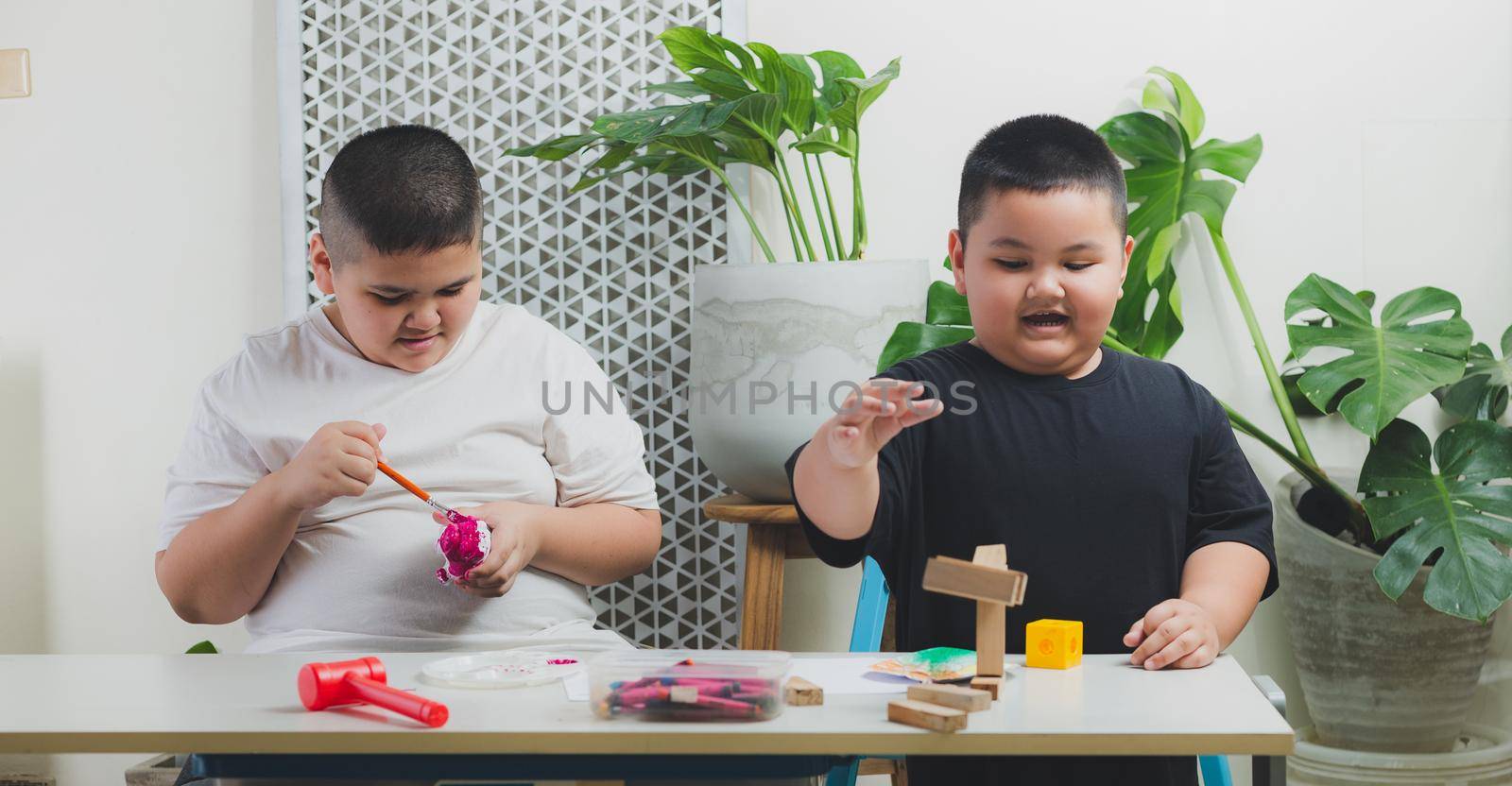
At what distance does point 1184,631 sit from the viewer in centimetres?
111

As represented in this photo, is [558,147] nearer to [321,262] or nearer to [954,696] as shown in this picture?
[321,262]

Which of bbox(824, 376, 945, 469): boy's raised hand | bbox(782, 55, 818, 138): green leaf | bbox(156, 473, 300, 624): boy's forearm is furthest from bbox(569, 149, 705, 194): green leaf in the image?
bbox(824, 376, 945, 469): boy's raised hand

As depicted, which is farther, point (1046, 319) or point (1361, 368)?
point (1361, 368)

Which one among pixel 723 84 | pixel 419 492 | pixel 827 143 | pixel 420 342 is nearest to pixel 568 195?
pixel 723 84

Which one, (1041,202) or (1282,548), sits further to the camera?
(1282,548)

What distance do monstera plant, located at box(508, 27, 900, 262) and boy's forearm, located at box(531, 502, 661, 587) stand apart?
2.13 ft

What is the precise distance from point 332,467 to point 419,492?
0.36 feet

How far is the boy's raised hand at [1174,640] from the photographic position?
109 centimetres

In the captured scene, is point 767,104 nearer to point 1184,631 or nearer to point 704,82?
point 704,82

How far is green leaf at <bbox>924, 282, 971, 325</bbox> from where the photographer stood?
2.00 metres

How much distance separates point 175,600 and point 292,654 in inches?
14.2

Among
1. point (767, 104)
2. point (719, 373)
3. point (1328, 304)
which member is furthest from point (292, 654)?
point (1328, 304)

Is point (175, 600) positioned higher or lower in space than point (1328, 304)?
lower

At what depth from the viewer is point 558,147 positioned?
6.91 feet
